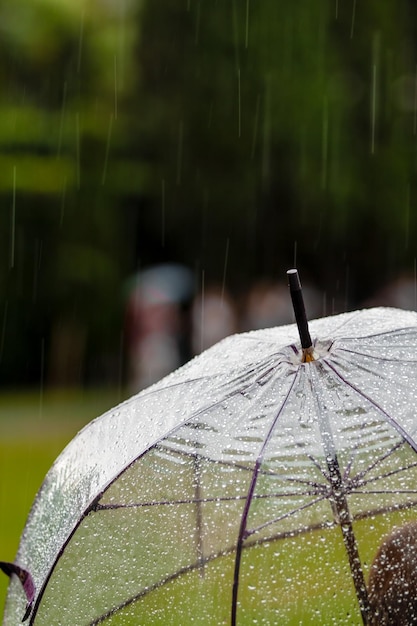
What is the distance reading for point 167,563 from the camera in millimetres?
3035

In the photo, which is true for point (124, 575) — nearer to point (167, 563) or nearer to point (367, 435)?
point (167, 563)

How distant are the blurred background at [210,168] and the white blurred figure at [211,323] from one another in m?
2.03

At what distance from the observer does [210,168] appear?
20234mm

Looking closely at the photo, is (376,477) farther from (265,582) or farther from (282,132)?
(282,132)

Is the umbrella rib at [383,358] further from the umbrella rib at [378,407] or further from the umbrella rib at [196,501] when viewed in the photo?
the umbrella rib at [196,501]

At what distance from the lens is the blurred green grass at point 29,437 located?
809cm

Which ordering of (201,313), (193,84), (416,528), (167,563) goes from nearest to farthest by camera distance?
(416,528) < (167,563) < (201,313) < (193,84)

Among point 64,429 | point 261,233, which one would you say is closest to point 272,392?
point 64,429

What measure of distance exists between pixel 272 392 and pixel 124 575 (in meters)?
0.62

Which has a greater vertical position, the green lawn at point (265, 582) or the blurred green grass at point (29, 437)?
the green lawn at point (265, 582)

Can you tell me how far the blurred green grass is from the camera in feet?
26.5

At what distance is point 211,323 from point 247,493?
1325 cm

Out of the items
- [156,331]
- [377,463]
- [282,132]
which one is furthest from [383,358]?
[282,132]

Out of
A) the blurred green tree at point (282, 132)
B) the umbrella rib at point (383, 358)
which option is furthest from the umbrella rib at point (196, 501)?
the blurred green tree at point (282, 132)
